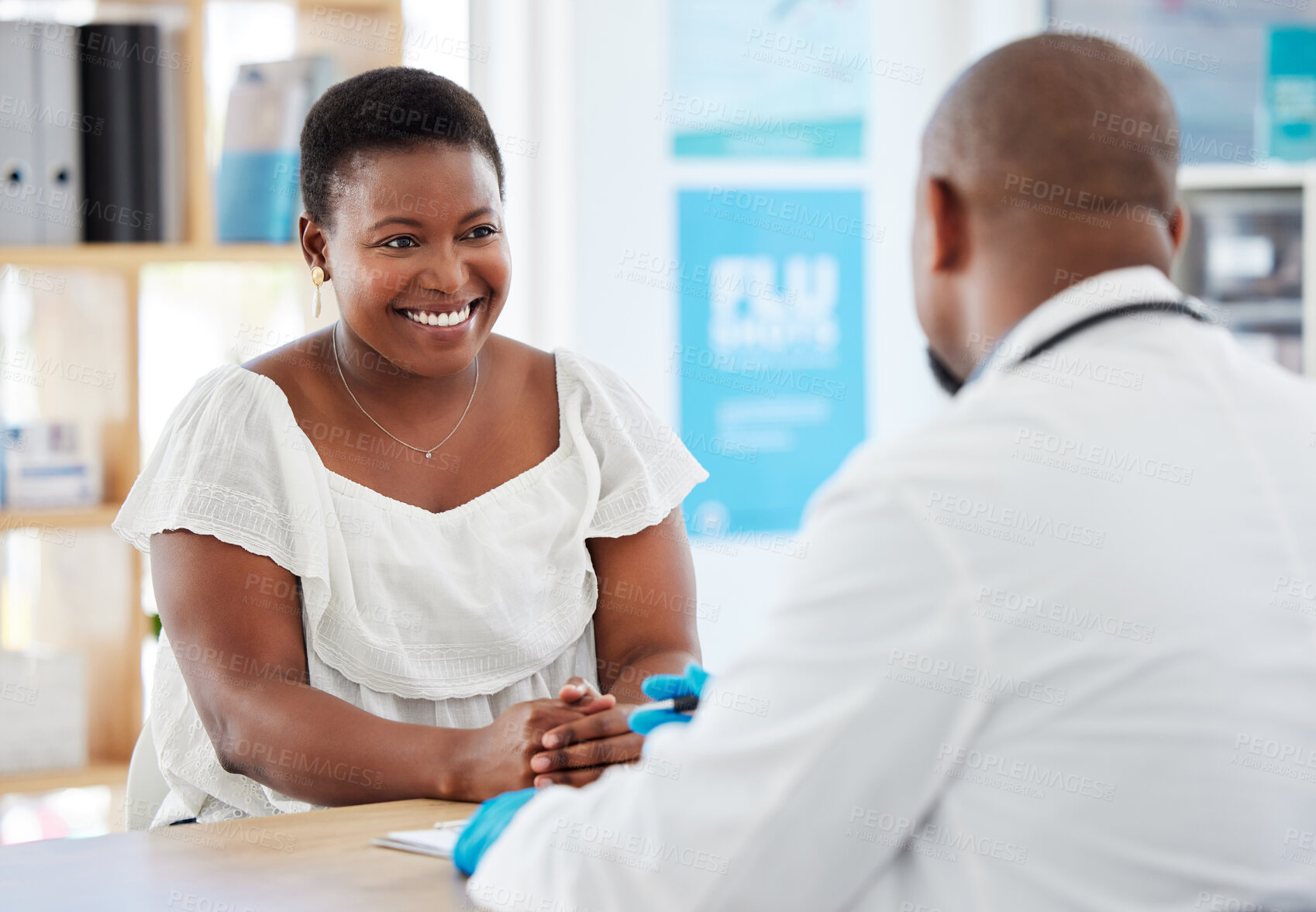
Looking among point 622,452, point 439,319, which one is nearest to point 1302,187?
point 622,452

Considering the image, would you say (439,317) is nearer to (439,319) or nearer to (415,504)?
(439,319)

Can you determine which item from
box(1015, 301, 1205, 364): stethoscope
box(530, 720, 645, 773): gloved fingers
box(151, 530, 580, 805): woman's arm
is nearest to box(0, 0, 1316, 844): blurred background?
box(151, 530, 580, 805): woman's arm

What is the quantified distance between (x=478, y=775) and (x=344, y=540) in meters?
0.39

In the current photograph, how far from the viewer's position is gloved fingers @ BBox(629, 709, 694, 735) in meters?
1.16

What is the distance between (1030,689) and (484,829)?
1.72 ft

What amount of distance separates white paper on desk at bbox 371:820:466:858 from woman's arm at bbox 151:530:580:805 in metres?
0.12

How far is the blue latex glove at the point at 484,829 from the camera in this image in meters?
1.07

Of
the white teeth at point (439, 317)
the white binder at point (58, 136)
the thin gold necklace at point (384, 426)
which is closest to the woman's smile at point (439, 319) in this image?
the white teeth at point (439, 317)

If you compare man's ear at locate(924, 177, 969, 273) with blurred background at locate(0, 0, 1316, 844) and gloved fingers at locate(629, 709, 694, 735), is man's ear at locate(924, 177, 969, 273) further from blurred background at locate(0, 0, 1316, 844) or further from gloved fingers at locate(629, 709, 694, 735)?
blurred background at locate(0, 0, 1316, 844)

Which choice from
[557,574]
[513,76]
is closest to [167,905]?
[557,574]

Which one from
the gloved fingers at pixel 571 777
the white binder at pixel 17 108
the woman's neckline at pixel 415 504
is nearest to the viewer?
the gloved fingers at pixel 571 777

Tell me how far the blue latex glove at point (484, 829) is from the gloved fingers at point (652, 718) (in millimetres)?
114

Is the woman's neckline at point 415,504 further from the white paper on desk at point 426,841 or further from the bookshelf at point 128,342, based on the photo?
the bookshelf at point 128,342

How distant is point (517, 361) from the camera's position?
6.09 feet
